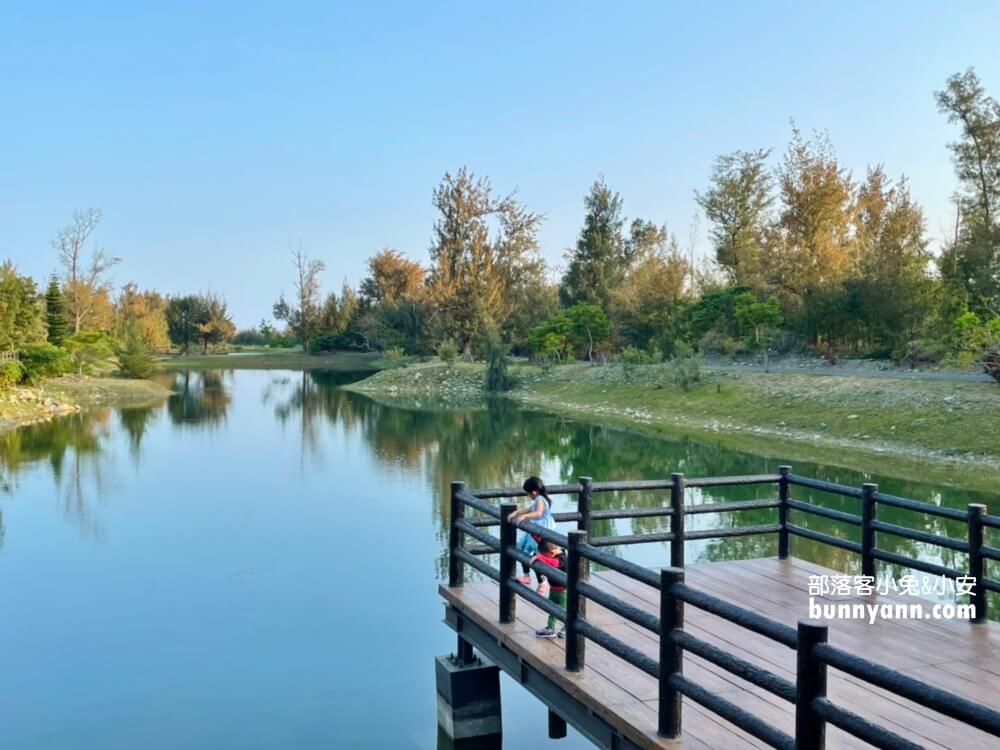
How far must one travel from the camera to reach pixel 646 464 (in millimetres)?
17844

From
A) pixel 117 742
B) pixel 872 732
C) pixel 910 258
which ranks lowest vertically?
pixel 117 742

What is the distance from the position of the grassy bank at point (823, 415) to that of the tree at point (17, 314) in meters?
19.4

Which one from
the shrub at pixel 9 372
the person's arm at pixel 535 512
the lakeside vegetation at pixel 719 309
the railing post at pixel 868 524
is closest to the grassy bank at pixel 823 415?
the lakeside vegetation at pixel 719 309

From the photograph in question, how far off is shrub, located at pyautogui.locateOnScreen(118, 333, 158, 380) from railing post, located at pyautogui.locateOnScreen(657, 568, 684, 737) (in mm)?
40756

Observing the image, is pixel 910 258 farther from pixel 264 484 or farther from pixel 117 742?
pixel 117 742

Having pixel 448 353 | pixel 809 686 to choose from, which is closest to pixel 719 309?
pixel 448 353

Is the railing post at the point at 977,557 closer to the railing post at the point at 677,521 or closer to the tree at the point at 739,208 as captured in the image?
the railing post at the point at 677,521

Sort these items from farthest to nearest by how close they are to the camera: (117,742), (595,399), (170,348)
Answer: (170,348) → (595,399) → (117,742)

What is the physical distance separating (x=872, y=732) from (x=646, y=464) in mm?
15363

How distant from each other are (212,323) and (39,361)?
43615 millimetres

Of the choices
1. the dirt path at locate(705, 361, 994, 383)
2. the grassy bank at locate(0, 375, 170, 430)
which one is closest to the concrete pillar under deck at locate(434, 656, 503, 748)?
the dirt path at locate(705, 361, 994, 383)

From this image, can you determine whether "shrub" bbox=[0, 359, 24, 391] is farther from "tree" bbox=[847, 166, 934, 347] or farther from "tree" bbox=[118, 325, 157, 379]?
"tree" bbox=[847, 166, 934, 347]

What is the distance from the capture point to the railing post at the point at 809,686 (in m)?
2.83

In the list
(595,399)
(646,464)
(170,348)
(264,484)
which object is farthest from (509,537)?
(170,348)
